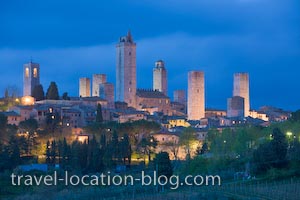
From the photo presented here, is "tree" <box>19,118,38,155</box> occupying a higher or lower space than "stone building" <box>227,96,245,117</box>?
lower

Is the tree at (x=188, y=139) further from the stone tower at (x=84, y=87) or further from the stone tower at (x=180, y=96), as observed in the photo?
the stone tower at (x=180, y=96)

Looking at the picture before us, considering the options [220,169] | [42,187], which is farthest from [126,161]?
[42,187]

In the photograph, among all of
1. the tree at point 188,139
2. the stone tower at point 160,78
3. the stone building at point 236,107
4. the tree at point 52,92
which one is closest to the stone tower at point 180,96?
the stone tower at point 160,78

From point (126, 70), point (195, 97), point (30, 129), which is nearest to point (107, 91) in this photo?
point (126, 70)

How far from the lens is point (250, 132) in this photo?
1335 inches

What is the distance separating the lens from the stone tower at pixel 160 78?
5704 centimetres

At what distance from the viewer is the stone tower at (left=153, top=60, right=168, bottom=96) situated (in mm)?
57041

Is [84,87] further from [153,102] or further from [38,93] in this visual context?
[38,93]

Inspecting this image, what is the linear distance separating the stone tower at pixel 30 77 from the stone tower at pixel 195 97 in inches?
409

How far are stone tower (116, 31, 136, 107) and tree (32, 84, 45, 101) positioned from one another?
17.5 feet

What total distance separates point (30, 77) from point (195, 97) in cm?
1122

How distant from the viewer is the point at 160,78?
57.2m

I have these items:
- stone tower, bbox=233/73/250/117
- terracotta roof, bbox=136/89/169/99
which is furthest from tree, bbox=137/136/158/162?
stone tower, bbox=233/73/250/117

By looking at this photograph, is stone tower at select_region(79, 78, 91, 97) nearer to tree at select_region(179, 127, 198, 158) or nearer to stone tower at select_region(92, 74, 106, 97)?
stone tower at select_region(92, 74, 106, 97)
